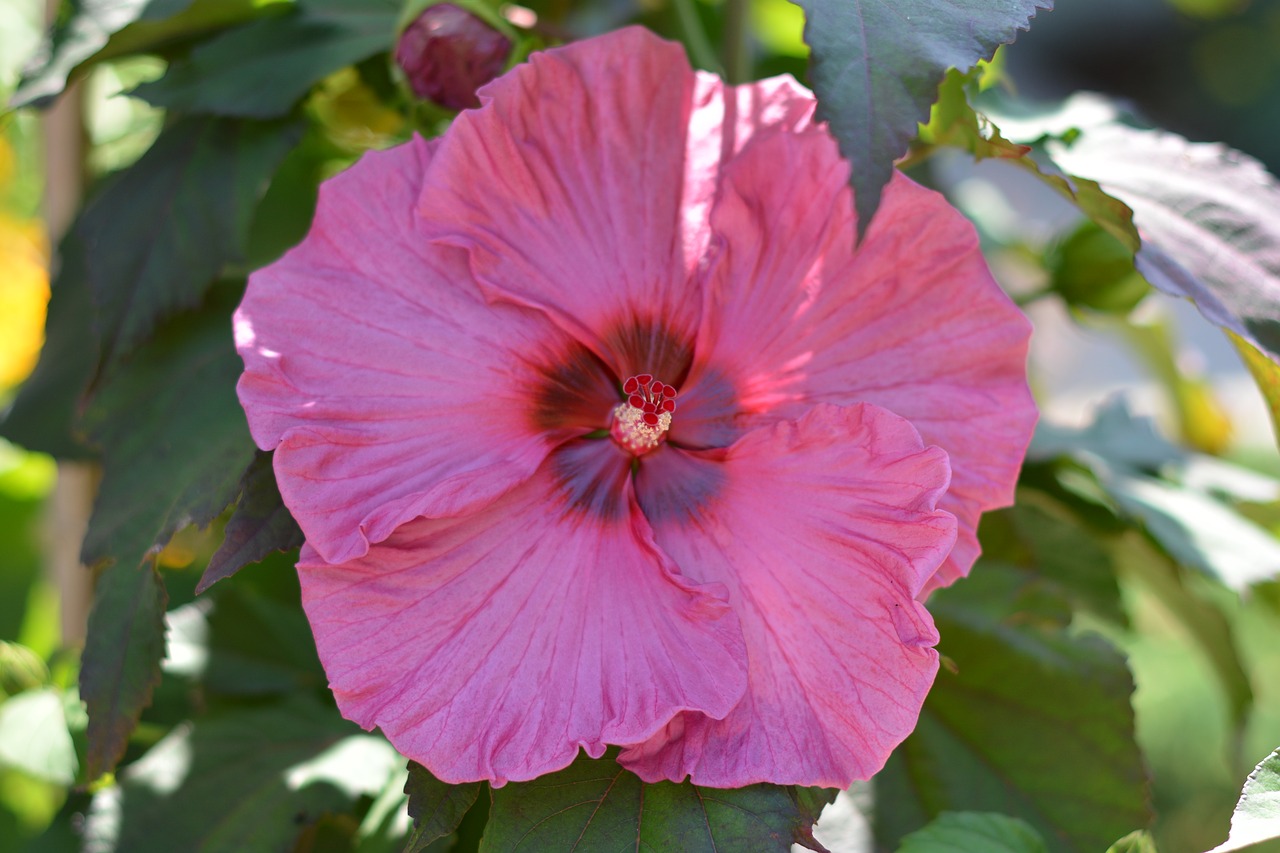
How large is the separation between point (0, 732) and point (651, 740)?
1.18 ft

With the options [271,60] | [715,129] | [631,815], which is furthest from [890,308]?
[271,60]

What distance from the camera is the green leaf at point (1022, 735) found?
511 millimetres

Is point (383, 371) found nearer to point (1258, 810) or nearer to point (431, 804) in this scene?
point (431, 804)

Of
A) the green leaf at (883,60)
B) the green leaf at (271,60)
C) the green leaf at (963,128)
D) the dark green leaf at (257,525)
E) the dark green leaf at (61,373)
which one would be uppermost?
the green leaf at (883,60)

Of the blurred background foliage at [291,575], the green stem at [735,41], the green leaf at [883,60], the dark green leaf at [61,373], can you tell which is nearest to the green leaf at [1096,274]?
the blurred background foliage at [291,575]

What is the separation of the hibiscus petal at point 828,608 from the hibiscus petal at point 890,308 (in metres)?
0.03

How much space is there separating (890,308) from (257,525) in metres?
0.23

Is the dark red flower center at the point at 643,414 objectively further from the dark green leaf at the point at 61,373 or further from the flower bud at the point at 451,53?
the dark green leaf at the point at 61,373

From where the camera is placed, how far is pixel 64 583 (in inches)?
28.5

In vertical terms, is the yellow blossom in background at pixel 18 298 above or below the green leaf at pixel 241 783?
below

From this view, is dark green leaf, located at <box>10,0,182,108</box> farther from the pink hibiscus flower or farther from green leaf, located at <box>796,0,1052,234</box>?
green leaf, located at <box>796,0,1052,234</box>

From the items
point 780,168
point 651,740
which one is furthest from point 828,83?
point 651,740

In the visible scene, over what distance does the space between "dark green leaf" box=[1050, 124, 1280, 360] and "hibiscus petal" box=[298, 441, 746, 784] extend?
206mm

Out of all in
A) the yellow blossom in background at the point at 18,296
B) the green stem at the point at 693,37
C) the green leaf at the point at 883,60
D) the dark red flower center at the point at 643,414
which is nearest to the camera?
the green leaf at the point at 883,60
